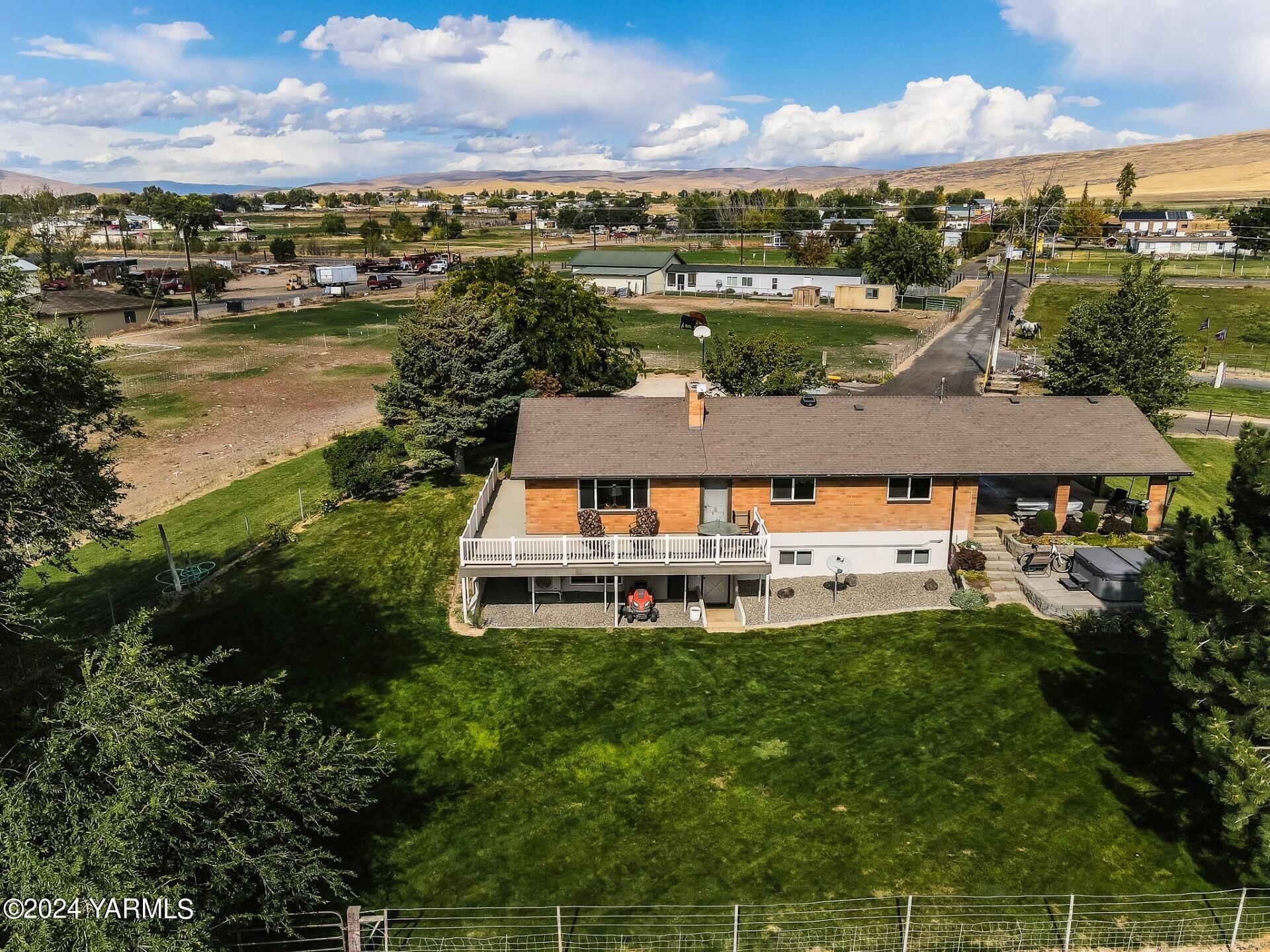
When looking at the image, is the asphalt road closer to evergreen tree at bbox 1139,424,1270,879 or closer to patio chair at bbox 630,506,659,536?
patio chair at bbox 630,506,659,536

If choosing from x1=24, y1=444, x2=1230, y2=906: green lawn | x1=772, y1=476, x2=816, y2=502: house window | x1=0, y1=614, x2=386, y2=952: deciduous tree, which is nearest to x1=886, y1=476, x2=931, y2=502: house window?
x1=772, y1=476, x2=816, y2=502: house window

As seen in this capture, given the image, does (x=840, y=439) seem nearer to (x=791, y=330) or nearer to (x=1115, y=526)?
(x=1115, y=526)

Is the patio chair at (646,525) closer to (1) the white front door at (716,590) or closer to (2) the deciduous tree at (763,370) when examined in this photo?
(1) the white front door at (716,590)

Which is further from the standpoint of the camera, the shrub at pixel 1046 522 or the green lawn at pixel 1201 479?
the green lawn at pixel 1201 479

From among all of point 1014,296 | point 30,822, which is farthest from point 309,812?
point 1014,296

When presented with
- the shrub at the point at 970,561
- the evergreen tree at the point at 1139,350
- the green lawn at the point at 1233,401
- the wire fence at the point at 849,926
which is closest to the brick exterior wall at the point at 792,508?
the shrub at the point at 970,561

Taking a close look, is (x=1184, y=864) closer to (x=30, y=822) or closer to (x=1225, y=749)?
(x=1225, y=749)
